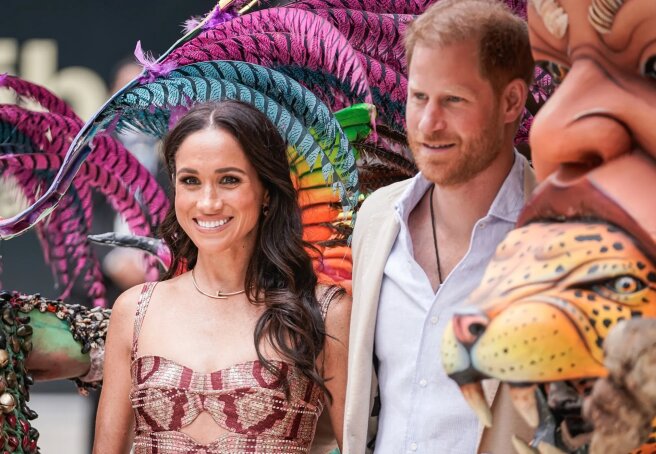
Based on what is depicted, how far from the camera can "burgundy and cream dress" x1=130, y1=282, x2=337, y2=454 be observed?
1960 millimetres

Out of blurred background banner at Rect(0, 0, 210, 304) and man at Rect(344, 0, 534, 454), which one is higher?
blurred background banner at Rect(0, 0, 210, 304)

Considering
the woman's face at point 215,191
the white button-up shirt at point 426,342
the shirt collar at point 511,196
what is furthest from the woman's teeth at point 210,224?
the shirt collar at point 511,196

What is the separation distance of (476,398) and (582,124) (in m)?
0.28

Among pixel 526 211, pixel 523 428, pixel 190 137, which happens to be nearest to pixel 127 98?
pixel 190 137

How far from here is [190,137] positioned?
205cm

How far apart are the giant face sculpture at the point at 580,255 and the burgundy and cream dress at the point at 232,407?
3.32 ft

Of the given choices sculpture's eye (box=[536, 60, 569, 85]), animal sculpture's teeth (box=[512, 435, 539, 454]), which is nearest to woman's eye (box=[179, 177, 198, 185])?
sculpture's eye (box=[536, 60, 569, 85])

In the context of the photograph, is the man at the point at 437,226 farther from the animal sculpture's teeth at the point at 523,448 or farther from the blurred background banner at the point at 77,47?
the blurred background banner at the point at 77,47

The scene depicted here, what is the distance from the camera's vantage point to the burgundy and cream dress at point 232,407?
1.96 metres

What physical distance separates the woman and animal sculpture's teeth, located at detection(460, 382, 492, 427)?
0.99m

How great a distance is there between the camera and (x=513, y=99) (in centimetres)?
147

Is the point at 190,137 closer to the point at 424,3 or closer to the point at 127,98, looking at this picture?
the point at 127,98

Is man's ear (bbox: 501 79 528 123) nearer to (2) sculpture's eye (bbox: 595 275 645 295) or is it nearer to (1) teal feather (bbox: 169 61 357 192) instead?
(2) sculpture's eye (bbox: 595 275 645 295)

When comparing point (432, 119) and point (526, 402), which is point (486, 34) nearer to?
point (432, 119)
